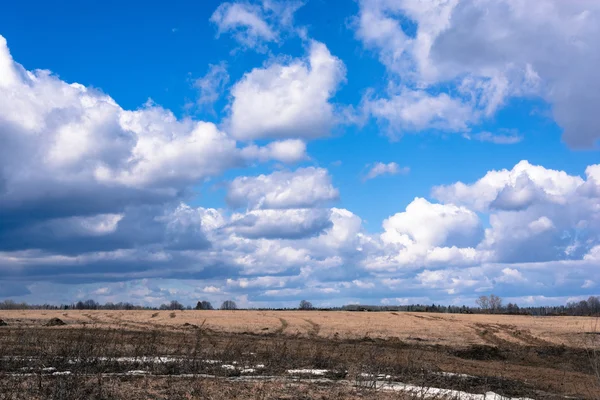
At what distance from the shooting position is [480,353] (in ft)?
120

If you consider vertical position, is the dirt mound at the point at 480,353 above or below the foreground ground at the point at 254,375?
below

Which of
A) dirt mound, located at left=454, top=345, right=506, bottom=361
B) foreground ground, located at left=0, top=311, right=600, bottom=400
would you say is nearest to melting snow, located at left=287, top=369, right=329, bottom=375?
foreground ground, located at left=0, top=311, right=600, bottom=400

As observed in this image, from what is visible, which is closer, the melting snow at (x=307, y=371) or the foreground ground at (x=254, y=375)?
the foreground ground at (x=254, y=375)

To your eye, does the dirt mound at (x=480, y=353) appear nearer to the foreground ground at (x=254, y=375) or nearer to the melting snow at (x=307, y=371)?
the foreground ground at (x=254, y=375)

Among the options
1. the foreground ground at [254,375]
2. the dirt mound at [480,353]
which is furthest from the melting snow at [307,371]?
the dirt mound at [480,353]

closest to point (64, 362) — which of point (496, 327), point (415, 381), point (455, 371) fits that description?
point (415, 381)

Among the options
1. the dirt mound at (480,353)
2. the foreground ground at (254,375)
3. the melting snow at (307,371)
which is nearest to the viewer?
the foreground ground at (254,375)

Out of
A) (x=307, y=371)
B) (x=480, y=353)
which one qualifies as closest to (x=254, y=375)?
(x=307, y=371)

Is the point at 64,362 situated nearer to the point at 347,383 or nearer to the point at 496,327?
the point at 347,383

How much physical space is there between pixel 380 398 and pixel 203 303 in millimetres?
161429

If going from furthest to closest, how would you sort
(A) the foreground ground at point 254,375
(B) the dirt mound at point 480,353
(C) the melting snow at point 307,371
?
(B) the dirt mound at point 480,353, (C) the melting snow at point 307,371, (A) the foreground ground at point 254,375

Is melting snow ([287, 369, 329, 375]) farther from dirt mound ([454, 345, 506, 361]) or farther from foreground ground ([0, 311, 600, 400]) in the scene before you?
dirt mound ([454, 345, 506, 361])

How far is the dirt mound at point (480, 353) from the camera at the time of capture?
118 ft

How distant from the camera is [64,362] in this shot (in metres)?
20.2
